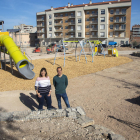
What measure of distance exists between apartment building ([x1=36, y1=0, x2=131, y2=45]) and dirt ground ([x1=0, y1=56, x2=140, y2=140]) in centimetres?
4934

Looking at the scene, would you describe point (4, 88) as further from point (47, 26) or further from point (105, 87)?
point (47, 26)

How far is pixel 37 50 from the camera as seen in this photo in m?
37.3

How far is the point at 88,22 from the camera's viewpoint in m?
59.4

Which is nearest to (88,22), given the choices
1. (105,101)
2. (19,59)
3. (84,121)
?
(19,59)

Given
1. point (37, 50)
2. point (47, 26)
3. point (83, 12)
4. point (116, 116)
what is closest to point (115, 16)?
point (83, 12)

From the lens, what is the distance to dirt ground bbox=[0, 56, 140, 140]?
504 centimetres

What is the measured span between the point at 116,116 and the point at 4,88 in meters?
6.16

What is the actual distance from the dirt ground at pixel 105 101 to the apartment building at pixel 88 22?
4934cm

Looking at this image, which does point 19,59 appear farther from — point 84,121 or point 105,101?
point 84,121

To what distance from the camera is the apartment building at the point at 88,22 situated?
2169 inches

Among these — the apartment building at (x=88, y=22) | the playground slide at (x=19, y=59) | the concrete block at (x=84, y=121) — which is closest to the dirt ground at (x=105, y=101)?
the concrete block at (x=84, y=121)

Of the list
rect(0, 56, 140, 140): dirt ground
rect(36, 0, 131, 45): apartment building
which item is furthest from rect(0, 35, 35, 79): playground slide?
rect(36, 0, 131, 45): apartment building

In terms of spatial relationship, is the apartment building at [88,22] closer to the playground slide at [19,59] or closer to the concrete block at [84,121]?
the playground slide at [19,59]

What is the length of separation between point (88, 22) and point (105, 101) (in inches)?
2193
